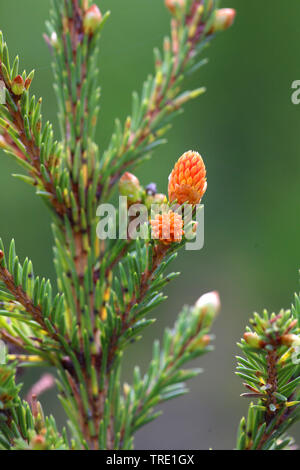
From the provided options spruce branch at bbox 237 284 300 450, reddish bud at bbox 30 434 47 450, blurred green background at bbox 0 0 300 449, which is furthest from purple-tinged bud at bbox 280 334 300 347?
blurred green background at bbox 0 0 300 449

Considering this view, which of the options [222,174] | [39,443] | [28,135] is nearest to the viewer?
[39,443]

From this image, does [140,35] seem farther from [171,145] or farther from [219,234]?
[219,234]

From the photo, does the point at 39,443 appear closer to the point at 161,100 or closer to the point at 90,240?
the point at 90,240

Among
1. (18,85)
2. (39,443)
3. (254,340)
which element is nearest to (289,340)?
(254,340)

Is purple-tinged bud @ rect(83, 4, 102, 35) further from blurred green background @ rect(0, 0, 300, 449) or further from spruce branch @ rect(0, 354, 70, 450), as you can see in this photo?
blurred green background @ rect(0, 0, 300, 449)

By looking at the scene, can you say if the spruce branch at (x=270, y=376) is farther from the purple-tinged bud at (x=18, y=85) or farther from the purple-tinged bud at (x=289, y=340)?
the purple-tinged bud at (x=18, y=85)
